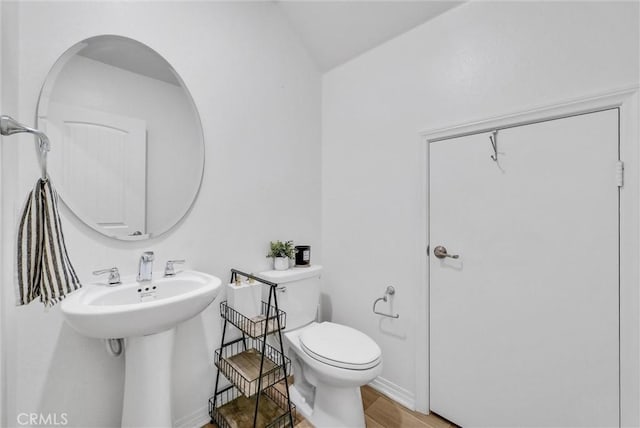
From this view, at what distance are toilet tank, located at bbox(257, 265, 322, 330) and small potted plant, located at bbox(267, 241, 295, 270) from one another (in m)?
0.04

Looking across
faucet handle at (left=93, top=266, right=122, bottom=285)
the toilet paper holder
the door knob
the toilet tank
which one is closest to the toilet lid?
the toilet tank

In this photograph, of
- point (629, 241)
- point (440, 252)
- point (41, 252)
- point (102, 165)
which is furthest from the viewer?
point (440, 252)

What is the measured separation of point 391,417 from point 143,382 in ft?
4.33

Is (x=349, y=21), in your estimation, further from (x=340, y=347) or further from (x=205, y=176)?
(x=340, y=347)

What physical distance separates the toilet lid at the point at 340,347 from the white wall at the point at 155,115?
0.96 m

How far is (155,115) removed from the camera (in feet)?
4.35

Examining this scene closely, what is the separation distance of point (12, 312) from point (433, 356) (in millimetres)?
1948

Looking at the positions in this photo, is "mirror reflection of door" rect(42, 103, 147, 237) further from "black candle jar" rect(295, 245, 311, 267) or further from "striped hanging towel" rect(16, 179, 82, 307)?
"black candle jar" rect(295, 245, 311, 267)

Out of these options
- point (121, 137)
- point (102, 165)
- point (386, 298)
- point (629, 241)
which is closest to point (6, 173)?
point (102, 165)

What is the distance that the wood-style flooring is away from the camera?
1.50 m

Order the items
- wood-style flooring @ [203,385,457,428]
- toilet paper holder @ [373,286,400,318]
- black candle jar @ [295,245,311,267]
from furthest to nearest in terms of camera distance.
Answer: black candle jar @ [295,245,311,267] < toilet paper holder @ [373,286,400,318] < wood-style flooring @ [203,385,457,428]

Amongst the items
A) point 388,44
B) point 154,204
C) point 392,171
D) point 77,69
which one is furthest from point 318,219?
point 77,69

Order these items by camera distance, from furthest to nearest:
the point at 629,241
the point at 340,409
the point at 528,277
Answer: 1. the point at 340,409
2. the point at 528,277
3. the point at 629,241

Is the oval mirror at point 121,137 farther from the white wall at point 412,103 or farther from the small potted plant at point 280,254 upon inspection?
the white wall at point 412,103
